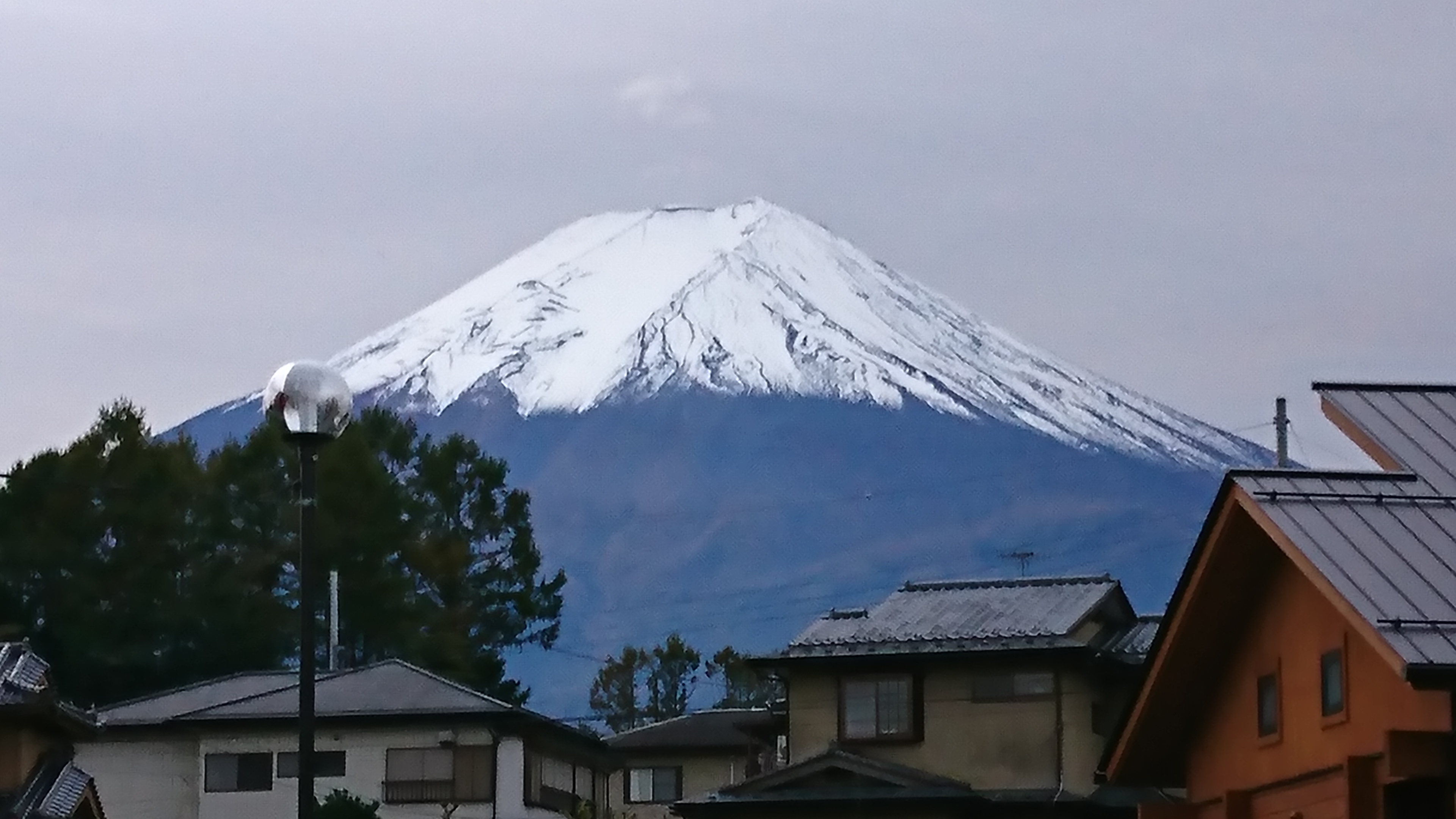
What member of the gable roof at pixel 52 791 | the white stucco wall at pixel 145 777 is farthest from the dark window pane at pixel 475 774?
the gable roof at pixel 52 791

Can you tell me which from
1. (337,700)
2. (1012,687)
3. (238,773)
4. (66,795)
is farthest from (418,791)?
(66,795)

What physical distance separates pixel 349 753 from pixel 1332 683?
36.9 metres

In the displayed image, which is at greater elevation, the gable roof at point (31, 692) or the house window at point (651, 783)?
the gable roof at point (31, 692)

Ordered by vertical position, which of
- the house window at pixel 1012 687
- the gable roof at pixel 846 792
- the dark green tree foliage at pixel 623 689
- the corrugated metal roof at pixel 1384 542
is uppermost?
the dark green tree foliage at pixel 623 689

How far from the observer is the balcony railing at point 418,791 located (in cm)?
4822

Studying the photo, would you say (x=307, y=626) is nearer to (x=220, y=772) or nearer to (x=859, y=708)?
(x=859, y=708)

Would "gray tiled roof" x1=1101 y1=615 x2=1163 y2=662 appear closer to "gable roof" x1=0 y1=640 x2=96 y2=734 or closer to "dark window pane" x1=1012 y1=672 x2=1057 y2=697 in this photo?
"dark window pane" x1=1012 y1=672 x2=1057 y2=697

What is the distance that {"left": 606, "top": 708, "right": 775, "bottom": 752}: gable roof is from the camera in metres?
58.2

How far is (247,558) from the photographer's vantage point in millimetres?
70812

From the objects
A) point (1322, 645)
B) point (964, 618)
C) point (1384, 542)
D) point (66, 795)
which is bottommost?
point (66, 795)

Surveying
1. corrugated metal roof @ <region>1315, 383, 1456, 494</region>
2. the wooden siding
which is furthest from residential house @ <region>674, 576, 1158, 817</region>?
corrugated metal roof @ <region>1315, 383, 1456, 494</region>

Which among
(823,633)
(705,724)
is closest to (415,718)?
(823,633)

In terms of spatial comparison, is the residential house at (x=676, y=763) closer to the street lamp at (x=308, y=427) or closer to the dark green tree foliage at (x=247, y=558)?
the dark green tree foliage at (x=247, y=558)

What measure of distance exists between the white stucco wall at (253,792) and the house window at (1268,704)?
33458mm
